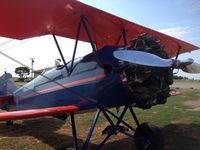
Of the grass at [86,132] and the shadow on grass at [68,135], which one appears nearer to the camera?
the shadow on grass at [68,135]

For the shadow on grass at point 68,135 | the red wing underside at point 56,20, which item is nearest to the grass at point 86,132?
the shadow on grass at point 68,135

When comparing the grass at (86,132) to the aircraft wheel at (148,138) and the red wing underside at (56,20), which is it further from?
the red wing underside at (56,20)

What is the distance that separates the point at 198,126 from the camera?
7.58 m

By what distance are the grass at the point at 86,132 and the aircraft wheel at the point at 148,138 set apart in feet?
1.47

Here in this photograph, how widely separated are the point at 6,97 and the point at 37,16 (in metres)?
4.47

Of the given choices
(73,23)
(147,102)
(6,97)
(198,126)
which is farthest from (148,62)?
(6,97)

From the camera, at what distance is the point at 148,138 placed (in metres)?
5.58

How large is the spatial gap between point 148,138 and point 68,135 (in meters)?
2.52

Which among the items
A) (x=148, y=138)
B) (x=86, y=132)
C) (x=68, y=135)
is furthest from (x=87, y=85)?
(x=86, y=132)

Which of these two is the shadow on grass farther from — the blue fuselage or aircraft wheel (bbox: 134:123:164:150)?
the blue fuselage

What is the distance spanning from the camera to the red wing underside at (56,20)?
4.80m

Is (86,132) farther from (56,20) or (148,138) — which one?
(56,20)

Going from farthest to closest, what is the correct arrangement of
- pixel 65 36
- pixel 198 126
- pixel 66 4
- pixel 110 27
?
pixel 198 126 → pixel 65 36 → pixel 110 27 → pixel 66 4

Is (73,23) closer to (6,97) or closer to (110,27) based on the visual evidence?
(110,27)
